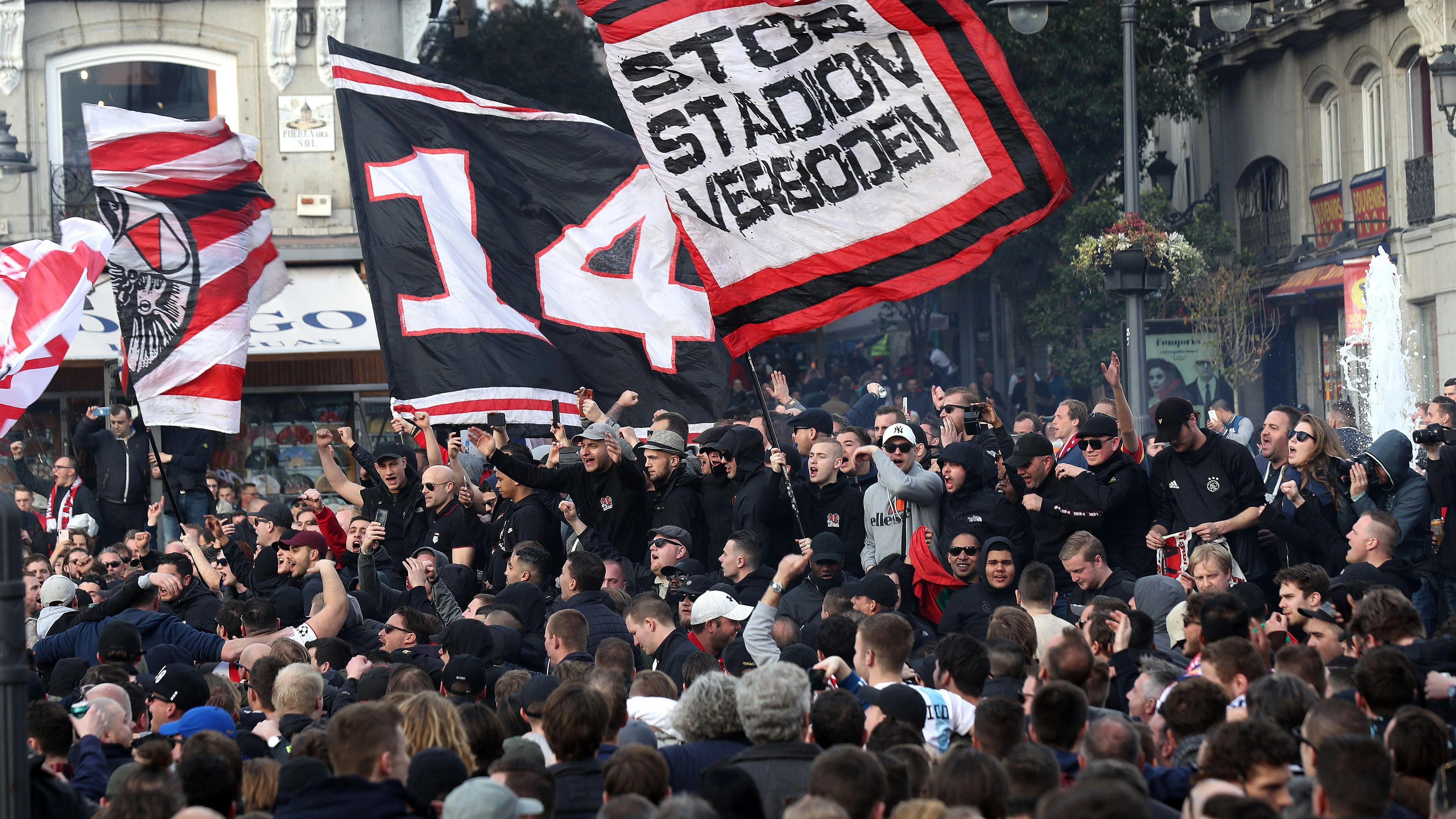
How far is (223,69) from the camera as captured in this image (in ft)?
76.0

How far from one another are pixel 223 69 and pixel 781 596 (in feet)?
53.4

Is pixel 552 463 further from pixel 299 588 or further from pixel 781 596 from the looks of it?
pixel 781 596

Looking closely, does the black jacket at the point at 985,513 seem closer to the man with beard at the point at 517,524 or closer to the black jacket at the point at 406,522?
the man with beard at the point at 517,524

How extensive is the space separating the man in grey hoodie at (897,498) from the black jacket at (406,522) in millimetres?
3336

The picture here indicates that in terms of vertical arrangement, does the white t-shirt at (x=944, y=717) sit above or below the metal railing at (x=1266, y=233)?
below

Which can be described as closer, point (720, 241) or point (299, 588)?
point (720, 241)

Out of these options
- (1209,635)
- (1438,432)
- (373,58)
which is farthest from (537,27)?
(1209,635)

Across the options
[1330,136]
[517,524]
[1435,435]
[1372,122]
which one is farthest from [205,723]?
[1330,136]

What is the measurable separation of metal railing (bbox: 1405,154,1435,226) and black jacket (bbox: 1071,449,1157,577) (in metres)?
17.4

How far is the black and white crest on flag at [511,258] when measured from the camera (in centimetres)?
1073

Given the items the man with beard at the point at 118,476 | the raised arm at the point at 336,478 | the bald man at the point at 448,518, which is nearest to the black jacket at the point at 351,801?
the bald man at the point at 448,518

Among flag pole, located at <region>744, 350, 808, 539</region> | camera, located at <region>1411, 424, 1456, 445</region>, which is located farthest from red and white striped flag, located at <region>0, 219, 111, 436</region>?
camera, located at <region>1411, 424, 1456, 445</region>

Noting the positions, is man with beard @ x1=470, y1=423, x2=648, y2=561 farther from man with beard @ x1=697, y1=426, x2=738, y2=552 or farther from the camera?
the camera

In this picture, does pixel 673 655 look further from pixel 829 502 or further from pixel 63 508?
pixel 63 508
